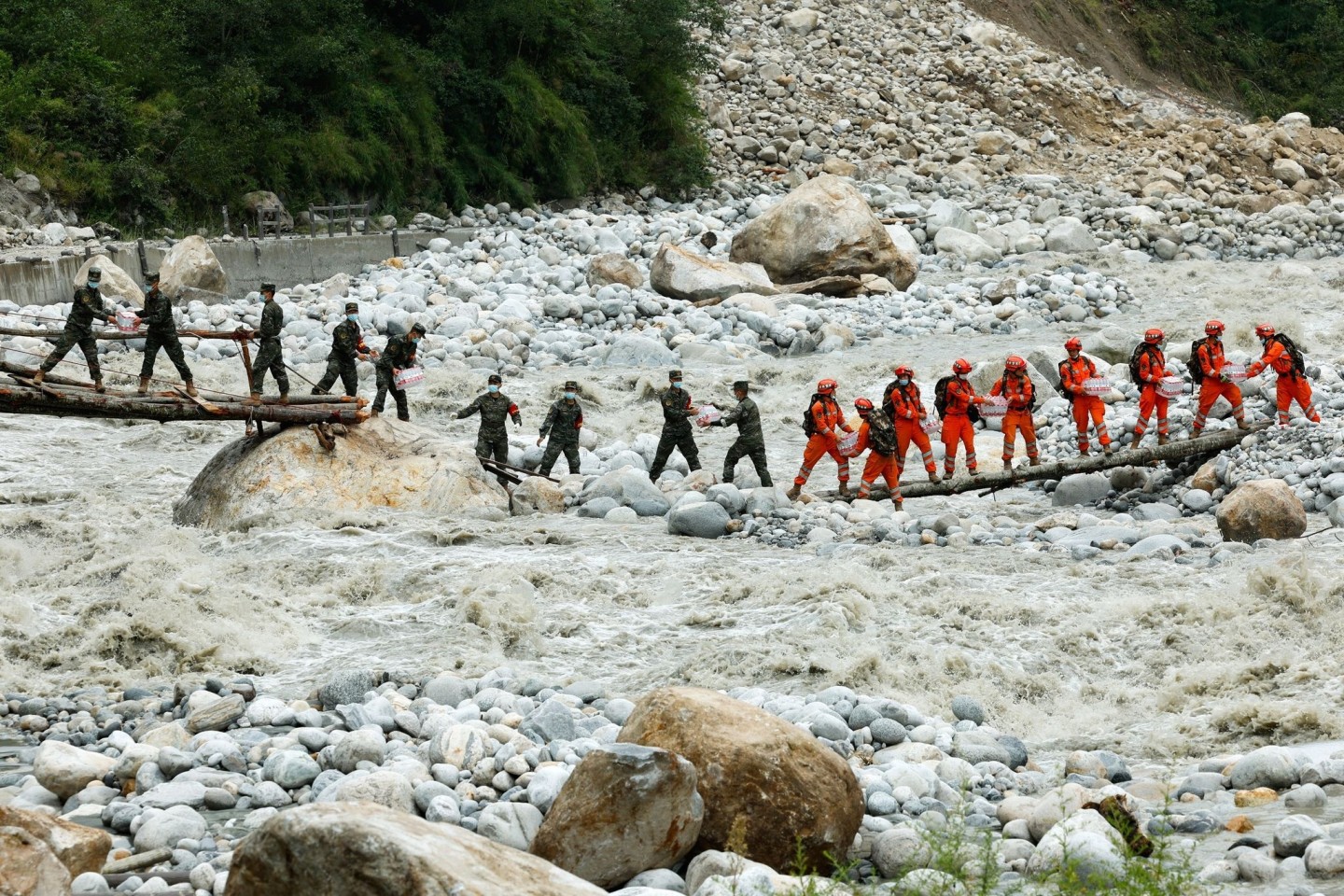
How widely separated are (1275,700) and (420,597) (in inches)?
239

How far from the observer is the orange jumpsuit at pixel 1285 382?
14422 millimetres

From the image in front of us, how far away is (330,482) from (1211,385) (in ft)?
27.3

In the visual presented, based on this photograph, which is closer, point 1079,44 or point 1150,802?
point 1150,802

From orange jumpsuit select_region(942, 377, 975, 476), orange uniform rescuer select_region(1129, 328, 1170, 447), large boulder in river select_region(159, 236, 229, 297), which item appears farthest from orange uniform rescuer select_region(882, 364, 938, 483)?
large boulder in river select_region(159, 236, 229, 297)

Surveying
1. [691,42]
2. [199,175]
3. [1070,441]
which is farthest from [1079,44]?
[1070,441]

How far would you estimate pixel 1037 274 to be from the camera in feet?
85.5

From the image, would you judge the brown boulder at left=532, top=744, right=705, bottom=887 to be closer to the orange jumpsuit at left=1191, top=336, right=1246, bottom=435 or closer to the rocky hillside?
the orange jumpsuit at left=1191, top=336, right=1246, bottom=435

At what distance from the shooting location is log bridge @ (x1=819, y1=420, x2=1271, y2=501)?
47.0ft

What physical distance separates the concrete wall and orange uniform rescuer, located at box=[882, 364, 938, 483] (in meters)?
12.9

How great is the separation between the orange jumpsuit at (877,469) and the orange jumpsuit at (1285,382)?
3578 millimetres

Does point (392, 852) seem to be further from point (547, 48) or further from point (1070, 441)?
point (547, 48)

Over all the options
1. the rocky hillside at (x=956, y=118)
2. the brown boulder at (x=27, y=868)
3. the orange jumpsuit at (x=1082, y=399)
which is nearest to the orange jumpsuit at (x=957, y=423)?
the orange jumpsuit at (x=1082, y=399)

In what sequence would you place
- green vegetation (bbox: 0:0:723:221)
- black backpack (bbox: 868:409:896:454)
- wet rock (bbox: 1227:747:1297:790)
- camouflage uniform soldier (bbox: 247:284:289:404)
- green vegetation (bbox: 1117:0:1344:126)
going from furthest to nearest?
green vegetation (bbox: 1117:0:1344:126) → green vegetation (bbox: 0:0:723:221) → black backpack (bbox: 868:409:896:454) → camouflage uniform soldier (bbox: 247:284:289:404) → wet rock (bbox: 1227:747:1297:790)

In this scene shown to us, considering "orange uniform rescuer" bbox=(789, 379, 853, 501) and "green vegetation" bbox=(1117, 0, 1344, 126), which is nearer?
"orange uniform rescuer" bbox=(789, 379, 853, 501)
